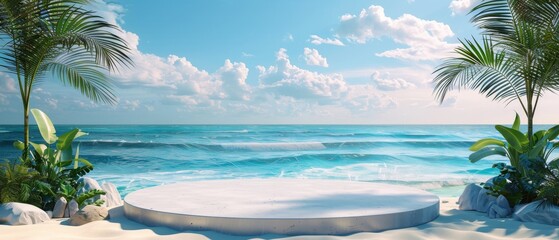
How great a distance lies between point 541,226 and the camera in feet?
15.9

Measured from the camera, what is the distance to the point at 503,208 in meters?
5.55

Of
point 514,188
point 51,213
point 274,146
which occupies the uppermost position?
point 514,188

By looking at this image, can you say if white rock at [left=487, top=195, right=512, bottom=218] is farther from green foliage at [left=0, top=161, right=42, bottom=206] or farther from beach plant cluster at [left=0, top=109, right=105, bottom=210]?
green foliage at [left=0, top=161, right=42, bottom=206]

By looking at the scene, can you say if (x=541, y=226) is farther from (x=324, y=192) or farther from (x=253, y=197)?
(x=253, y=197)

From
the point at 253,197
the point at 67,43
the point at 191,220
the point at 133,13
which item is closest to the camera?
the point at 191,220

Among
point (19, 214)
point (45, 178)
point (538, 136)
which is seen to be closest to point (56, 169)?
point (45, 178)

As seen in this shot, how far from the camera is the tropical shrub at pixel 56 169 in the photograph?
234 inches

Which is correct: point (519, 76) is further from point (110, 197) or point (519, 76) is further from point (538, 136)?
point (110, 197)

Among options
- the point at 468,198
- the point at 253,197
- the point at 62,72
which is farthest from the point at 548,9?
the point at 62,72

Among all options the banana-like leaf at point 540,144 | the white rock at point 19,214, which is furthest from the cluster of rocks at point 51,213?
the banana-like leaf at point 540,144

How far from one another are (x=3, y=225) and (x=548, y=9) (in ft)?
21.8

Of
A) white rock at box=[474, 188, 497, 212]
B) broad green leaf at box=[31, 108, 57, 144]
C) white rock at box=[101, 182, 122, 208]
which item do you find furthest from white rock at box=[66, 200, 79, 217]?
white rock at box=[474, 188, 497, 212]

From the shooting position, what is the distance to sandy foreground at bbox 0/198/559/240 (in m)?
4.21

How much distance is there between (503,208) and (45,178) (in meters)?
5.45
